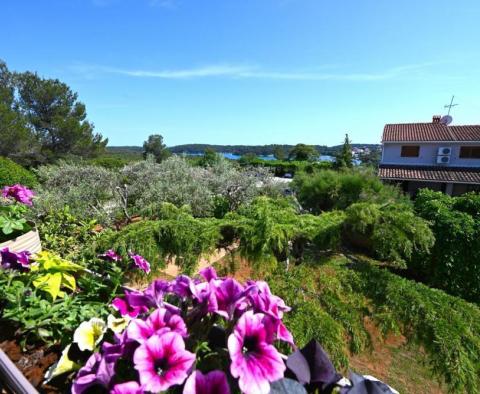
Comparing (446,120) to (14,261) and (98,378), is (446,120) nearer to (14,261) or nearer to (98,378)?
(14,261)

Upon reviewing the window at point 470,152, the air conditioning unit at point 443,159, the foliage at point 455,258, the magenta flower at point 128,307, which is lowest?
the foliage at point 455,258

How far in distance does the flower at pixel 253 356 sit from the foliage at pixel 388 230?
907mm

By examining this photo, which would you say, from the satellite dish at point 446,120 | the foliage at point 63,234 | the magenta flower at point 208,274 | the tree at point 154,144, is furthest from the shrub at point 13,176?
the tree at point 154,144

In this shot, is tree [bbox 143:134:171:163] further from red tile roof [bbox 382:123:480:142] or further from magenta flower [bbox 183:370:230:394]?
magenta flower [bbox 183:370:230:394]

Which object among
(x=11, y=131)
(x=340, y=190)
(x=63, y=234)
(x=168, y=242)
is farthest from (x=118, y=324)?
(x=11, y=131)

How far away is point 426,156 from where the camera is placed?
59.2ft

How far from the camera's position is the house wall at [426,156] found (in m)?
17.2

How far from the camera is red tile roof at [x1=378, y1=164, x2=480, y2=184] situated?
16750 mm

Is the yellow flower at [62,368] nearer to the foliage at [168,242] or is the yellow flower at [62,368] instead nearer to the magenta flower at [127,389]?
the magenta flower at [127,389]

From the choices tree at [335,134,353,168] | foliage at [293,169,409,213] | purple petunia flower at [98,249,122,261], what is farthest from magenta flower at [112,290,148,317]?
tree at [335,134,353,168]

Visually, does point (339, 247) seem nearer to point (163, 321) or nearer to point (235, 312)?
point (235, 312)

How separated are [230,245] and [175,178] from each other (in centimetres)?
643

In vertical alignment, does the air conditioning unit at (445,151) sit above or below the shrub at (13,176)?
above

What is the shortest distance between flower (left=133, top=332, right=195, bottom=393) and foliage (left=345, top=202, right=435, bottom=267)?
1.05 m
